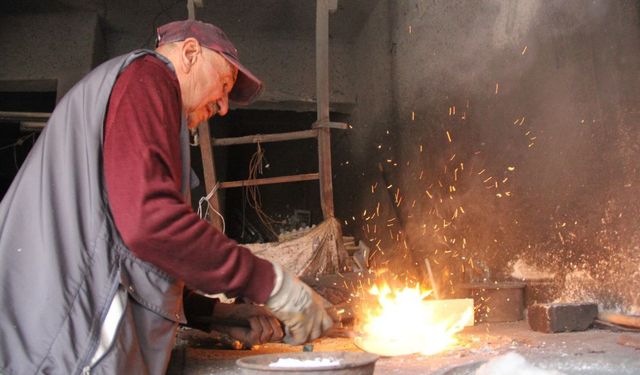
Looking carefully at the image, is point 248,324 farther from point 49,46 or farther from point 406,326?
point 49,46

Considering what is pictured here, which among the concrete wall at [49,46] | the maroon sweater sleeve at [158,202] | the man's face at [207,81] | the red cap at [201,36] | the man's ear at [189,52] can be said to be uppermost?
the concrete wall at [49,46]

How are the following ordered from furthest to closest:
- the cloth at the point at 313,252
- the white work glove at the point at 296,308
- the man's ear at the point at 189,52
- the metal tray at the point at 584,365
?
the cloth at the point at 313,252
the man's ear at the point at 189,52
the white work glove at the point at 296,308
the metal tray at the point at 584,365

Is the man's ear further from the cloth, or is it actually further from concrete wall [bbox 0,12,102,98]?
concrete wall [bbox 0,12,102,98]

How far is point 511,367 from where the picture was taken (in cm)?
139

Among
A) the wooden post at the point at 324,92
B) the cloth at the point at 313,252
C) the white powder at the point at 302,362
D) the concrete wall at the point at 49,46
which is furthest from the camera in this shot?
the concrete wall at the point at 49,46

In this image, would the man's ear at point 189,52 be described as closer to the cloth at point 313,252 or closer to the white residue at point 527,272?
the white residue at point 527,272

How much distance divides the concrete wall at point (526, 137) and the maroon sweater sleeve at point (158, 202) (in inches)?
95.2

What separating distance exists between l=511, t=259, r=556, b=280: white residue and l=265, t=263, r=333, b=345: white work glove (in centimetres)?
244

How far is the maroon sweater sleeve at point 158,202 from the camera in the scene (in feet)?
5.08

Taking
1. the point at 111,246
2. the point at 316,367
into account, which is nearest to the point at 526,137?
the point at 316,367

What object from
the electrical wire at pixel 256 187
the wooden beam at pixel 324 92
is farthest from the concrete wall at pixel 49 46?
the wooden beam at pixel 324 92

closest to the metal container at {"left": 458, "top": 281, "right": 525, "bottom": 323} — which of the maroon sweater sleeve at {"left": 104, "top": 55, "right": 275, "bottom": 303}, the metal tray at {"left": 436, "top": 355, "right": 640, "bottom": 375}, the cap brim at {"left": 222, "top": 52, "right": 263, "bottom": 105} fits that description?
the cap brim at {"left": 222, "top": 52, "right": 263, "bottom": 105}

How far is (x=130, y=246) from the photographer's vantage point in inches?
61.5

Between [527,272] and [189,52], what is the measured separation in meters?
2.92
